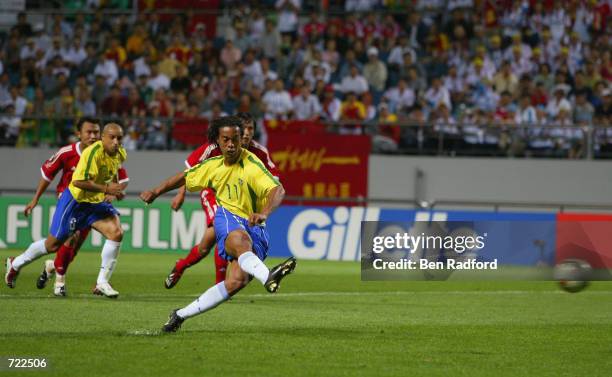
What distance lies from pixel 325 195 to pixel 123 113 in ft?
15.0

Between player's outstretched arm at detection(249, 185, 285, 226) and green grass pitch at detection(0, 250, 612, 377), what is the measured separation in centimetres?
100

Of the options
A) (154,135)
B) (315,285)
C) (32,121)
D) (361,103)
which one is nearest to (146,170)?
(154,135)

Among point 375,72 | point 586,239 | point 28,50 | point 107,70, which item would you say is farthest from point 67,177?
point 28,50

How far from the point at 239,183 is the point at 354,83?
1422 cm

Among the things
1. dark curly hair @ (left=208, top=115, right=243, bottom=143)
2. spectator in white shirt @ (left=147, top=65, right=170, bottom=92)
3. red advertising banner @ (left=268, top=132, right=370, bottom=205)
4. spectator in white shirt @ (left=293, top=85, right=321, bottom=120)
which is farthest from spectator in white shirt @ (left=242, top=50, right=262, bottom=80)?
dark curly hair @ (left=208, top=115, right=243, bottom=143)

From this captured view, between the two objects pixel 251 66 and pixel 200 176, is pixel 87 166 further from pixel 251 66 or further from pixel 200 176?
pixel 251 66

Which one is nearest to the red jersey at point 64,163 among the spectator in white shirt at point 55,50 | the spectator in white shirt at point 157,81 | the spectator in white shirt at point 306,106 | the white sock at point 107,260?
the white sock at point 107,260

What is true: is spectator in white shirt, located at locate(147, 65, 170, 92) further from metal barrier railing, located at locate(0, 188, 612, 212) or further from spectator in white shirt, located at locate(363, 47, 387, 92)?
spectator in white shirt, located at locate(363, 47, 387, 92)

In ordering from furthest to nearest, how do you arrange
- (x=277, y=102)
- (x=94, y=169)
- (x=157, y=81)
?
(x=157, y=81), (x=277, y=102), (x=94, y=169)

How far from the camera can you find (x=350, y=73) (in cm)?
2441

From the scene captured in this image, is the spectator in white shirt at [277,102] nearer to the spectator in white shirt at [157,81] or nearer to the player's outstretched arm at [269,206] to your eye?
the spectator in white shirt at [157,81]

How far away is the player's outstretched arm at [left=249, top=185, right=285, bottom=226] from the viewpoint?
9.55m

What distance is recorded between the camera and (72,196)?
13.2 metres

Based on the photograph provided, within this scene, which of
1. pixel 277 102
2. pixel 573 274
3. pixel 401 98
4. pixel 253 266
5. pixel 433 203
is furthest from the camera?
pixel 401 98
